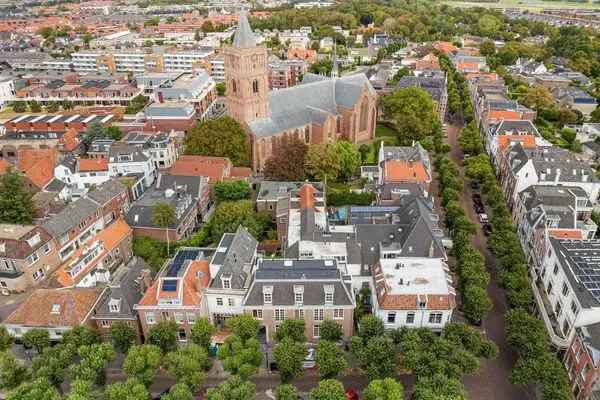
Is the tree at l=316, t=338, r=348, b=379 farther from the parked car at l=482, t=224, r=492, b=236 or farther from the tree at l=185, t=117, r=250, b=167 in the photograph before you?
the tree at l=185, t=117, r=250, b=167

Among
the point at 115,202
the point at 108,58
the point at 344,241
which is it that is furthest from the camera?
the point at 108,58

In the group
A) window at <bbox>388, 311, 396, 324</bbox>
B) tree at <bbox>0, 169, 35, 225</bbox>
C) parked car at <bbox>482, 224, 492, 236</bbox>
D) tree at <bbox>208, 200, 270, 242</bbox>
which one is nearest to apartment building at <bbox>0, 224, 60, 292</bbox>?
tree at <bbox>0, 169, 35, 225</bbox>

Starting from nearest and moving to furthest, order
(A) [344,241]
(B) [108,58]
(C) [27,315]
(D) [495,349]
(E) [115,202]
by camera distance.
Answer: (D) [495,349], (C) [27,315], (A) [344,241], (E) [115,202], (B) [108,58]

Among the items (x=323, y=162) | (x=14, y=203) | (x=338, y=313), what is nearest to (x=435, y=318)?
(x=338, y=313)

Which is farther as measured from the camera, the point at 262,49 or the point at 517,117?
the point at 517,117

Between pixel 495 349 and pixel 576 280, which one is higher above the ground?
pixel 576 280

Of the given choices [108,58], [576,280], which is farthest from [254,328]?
[108,58]

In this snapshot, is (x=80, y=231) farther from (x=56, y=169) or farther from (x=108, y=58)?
(x=108, y=58)

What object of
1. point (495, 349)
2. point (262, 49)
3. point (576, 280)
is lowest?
point (495, 349)
